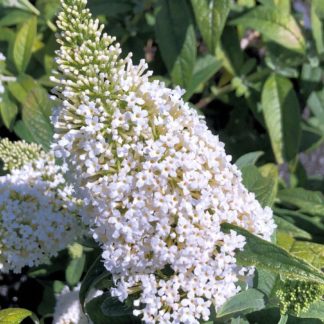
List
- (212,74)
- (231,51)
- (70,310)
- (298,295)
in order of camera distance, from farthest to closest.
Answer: (231,51) → (212,74) → (70,310) → (298,295)

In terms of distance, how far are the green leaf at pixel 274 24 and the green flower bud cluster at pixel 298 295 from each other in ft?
4.55

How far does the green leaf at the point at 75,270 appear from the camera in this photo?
2740 mm

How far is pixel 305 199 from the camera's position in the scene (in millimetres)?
2793

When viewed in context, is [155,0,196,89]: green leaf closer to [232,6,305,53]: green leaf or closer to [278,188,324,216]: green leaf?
[232,6,305,53]: green leaf

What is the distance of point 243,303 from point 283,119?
142 centimetres

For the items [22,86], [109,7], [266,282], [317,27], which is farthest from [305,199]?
[22,86]

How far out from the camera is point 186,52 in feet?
9.04

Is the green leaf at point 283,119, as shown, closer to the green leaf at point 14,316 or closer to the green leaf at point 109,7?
the green leaf at point 109,7

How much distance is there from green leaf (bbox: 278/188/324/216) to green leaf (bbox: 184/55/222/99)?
1.99 feet

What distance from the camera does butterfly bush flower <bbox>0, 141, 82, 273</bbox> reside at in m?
2.12

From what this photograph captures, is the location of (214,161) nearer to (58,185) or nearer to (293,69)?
(58,185)

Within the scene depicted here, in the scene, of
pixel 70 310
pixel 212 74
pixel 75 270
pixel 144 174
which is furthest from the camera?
pixel 212 74

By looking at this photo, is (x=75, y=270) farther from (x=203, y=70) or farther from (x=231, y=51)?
(x=231, y=51)

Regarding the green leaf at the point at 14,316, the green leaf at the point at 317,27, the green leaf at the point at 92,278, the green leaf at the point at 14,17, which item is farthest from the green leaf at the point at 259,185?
the green leaf at the point at 14,17
